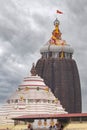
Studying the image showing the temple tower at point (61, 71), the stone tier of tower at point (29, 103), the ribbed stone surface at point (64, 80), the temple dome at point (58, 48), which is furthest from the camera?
the temple dome at point (58, 48)

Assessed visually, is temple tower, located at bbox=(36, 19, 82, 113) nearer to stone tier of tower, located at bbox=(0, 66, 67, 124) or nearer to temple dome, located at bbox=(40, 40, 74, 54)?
temple dome, located at bbox=(40, 40, 74, 54)

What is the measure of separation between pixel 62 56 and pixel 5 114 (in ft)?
146

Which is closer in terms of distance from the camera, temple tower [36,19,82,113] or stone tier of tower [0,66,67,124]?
stone tier of tower [0,66,67,124]

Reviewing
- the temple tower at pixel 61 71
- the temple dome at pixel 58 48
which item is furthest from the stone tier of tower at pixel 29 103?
the temple dome at pixel 58 48

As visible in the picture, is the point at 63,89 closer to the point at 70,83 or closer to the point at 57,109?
the point at 70,83

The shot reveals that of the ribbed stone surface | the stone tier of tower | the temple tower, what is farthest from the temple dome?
the stone tier of tower

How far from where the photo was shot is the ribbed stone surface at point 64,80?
14625 cm

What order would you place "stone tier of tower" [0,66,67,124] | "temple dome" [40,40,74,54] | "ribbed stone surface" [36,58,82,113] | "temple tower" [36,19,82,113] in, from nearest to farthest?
"stone tier of tower" [0,66,67,124]
"ribbed stone surface" [36,58,82,113]
"temple tower" [36,19,82,113]
"temple dome" [40,40,74,54]

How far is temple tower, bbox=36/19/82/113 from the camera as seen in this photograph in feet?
481

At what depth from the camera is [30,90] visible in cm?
11362

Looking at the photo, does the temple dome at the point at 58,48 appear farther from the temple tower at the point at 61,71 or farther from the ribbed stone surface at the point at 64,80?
the ribbed stone surface at the point at 64,80

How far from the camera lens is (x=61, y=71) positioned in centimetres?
14788

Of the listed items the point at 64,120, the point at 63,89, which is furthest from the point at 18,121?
the point at 63,89

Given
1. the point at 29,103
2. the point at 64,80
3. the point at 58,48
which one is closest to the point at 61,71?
the point at 64,80
